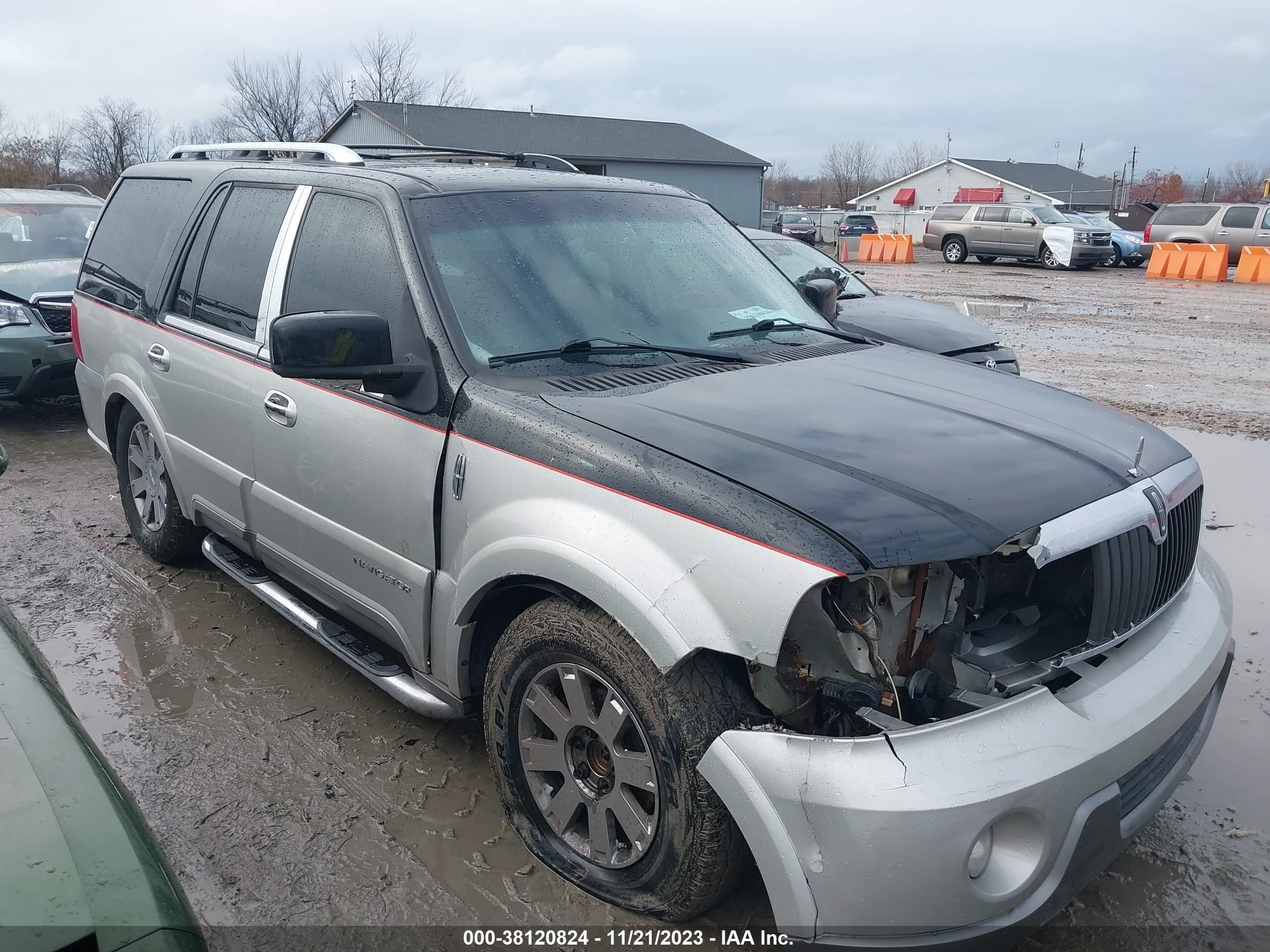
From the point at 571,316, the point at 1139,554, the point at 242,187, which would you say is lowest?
the point at 1139,554

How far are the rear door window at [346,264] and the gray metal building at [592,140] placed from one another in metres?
35.0

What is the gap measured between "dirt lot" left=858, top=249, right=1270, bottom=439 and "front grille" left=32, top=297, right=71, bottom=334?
365 inches

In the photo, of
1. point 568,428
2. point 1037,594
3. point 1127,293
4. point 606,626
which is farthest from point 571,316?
point 1127,293

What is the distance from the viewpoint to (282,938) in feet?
8.52

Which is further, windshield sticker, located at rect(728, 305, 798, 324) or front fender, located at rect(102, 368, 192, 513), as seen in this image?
front fender, located at rect(102, 368, 192, 513)

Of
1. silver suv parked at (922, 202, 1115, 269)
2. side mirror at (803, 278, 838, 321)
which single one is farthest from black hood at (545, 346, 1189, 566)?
silver suv parked at (922, 202, 1115, 269)

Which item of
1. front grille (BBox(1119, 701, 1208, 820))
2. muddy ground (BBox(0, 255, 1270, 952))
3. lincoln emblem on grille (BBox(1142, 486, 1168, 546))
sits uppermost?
lincoln emblem on grille (BBox(1142, 486, 1168, 546))

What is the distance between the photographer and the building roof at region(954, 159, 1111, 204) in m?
70.7

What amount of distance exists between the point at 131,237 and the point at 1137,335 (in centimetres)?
1353

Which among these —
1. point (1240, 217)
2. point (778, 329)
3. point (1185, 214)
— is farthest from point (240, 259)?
point (1185, 214)

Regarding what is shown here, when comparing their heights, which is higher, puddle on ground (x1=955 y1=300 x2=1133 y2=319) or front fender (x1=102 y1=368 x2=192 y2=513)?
front fender (x1=102 y1=368 x2=192 y2=513)

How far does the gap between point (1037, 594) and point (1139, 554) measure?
0.88 feet

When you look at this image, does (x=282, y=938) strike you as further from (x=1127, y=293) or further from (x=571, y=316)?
(x=1127, y=293)

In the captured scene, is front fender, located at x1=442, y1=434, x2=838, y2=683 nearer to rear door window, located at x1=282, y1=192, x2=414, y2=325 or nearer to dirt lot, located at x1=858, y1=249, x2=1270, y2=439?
rear door window, located at x1=282, y1=192, x2=414, y2=325
